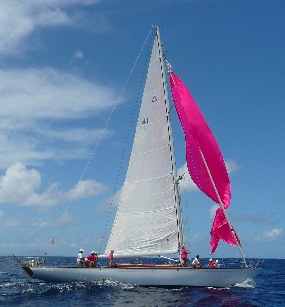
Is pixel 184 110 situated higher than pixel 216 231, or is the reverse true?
pixel 184 110

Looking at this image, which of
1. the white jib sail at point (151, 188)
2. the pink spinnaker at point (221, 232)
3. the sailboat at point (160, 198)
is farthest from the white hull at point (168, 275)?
the pink spinnaker at point (221, 232)

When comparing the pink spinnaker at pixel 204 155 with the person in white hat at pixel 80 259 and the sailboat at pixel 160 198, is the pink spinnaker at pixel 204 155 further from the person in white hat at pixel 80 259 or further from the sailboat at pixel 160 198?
the person in white hat at pixel 80 259

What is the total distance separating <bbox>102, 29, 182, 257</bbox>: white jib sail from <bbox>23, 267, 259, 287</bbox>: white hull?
1.60 metres

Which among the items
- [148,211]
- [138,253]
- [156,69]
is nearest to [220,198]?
[148,211]

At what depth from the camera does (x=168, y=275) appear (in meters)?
18.6

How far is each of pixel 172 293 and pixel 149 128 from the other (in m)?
10.3

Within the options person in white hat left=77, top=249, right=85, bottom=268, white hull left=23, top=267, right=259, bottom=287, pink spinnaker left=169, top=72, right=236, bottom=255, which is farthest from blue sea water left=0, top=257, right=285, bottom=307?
pink spinnaker left=169, top=72, right=236, bottom=255

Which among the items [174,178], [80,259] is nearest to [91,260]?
[80,259]

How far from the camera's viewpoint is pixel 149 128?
22422mm

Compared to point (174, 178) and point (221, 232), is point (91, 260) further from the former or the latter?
point (221, 232)

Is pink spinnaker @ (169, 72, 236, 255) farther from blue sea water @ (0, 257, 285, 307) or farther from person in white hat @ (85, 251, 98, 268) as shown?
person in white hat @ (85, 251, 98, 268)

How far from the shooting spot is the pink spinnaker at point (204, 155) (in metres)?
20.1

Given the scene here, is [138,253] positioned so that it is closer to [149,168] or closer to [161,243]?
[161,243]

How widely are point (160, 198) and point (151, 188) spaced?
2.98 feet
